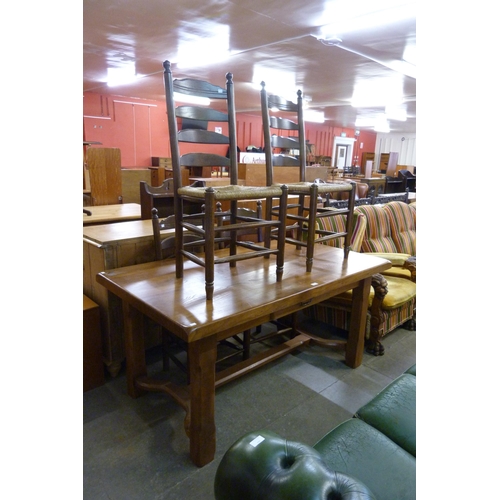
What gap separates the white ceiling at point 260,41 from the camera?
3068 mm

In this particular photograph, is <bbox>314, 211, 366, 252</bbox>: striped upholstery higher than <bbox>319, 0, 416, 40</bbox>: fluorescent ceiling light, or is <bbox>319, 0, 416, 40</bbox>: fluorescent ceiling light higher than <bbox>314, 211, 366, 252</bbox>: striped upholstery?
<bbox>319, 0, 416, 40</bbox>: fluorescent ceiling light

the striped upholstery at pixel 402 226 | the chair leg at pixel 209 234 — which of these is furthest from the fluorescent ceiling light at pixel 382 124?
the chair leg at pixel 209 234

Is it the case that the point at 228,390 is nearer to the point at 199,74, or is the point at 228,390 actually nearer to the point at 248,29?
the point at 248,29

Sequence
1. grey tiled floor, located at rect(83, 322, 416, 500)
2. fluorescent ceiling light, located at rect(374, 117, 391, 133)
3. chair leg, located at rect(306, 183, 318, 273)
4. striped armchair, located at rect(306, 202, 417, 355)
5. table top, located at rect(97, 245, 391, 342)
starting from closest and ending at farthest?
table top, located at rect(97, 245, 391, 342) → grey tiled floor, located at rect(83, 322, 416, 500) → chair leg, located at rect(306, 183, 318, 273) → striped armchair, located at rect(306, 202, 417, 355) → fluorescent ceiling light, located at rect(374, 117, 391, 133)

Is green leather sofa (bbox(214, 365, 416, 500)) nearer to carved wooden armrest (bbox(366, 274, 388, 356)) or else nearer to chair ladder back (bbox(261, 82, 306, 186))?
carved wooden armrest (bbox(366, 274, 388, 356))

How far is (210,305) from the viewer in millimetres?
1600

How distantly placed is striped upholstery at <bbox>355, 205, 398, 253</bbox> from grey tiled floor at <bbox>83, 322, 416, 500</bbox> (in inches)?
45.8

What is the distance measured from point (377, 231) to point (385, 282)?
1.17 meters

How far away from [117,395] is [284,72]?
16.7 ft

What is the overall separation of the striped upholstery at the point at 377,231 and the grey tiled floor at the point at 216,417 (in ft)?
3.82

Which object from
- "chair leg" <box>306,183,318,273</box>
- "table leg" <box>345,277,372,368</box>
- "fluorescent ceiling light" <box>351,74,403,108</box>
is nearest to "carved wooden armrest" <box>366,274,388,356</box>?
"table leg" <box>345,277,372,368</box>

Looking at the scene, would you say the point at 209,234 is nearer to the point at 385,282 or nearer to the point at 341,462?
the point at 341,462

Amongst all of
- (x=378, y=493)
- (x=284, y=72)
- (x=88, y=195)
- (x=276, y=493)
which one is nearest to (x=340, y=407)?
(x=378, y=493)

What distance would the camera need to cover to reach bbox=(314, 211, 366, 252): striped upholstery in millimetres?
3149
